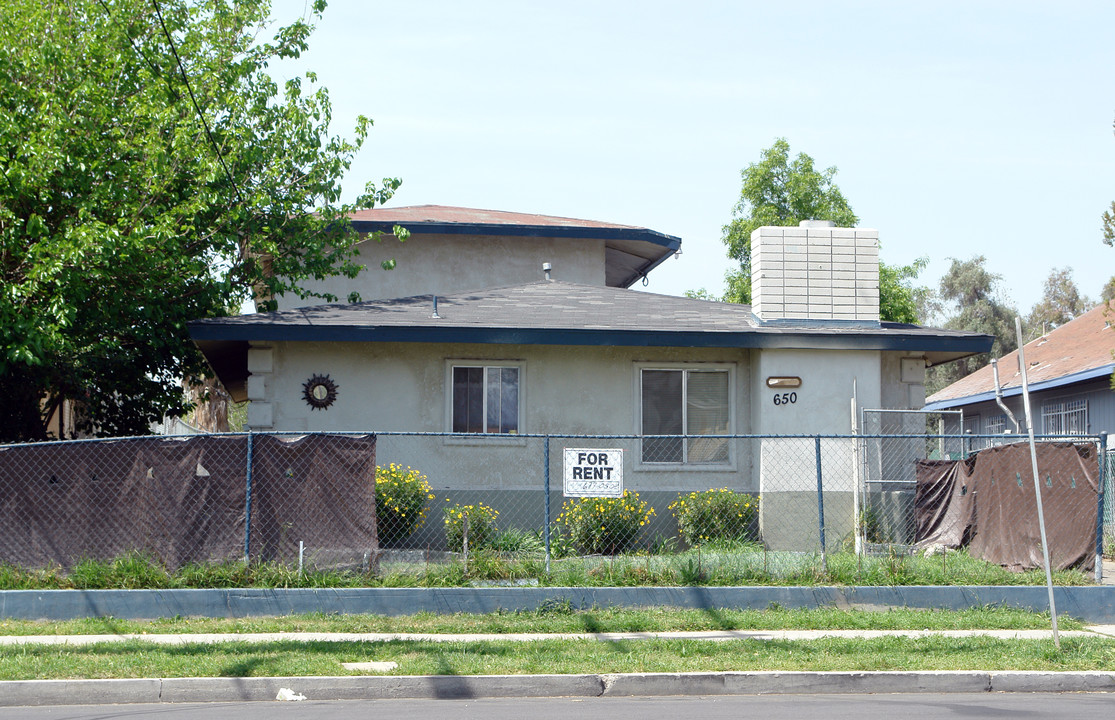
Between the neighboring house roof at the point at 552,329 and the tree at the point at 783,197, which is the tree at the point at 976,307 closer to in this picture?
the tree at the point at 783,197

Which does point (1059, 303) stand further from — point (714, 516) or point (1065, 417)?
point (714, 516)

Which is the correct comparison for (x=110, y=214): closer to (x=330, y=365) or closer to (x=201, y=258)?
(x=201, y=258)

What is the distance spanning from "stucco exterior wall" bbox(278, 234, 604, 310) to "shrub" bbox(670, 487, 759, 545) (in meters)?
9.10

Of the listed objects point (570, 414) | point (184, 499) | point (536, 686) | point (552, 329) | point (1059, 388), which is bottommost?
point (536, 686)

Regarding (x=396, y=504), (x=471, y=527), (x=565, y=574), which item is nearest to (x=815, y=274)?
(x=471, y=527)

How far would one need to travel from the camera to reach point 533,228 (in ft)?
71.5

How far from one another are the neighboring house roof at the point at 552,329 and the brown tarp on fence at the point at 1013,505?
2091 millimetres

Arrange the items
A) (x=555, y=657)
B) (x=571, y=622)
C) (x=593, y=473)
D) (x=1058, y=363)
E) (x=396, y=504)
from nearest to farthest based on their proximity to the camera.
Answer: (x=555, y=657), (x=571, y=622), (x=593, y=473), (x=396, y=504), (x=1058, y=363)

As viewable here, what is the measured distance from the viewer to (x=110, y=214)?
15539 mm

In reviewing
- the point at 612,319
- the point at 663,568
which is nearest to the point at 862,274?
the point at 612,319

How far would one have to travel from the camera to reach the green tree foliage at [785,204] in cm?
2972

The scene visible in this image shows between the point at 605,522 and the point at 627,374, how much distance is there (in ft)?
8.71

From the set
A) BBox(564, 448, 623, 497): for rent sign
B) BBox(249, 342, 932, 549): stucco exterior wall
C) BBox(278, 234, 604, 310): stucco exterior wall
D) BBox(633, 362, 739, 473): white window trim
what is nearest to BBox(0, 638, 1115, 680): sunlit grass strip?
BBox(564, 448, 623, 497): for rent sign

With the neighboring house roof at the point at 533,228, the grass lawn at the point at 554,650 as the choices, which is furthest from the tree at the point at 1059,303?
the grass lawn at the point at 554,650
